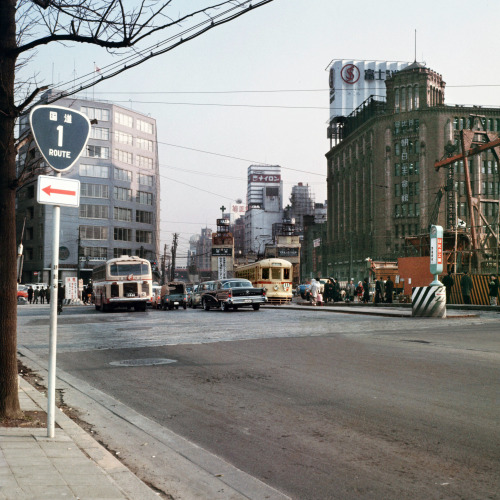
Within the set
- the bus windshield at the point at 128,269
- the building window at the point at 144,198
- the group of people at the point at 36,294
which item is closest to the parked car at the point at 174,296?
the bus windshield at the point at 128,269

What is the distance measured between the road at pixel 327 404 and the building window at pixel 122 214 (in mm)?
77695

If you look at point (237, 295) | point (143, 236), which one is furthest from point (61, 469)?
point (143, 236)

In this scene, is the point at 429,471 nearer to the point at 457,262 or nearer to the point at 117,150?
the point at 457,262

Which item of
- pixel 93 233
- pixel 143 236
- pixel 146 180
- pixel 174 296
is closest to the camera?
pixel 174 296

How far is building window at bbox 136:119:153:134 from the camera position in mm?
94731

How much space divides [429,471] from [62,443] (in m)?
3.04

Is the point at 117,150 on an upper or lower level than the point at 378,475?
upper

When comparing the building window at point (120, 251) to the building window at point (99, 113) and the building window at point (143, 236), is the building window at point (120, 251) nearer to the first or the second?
the building window at point (143, 236)

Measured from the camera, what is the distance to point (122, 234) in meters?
91.9

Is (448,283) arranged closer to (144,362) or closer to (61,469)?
(144,362)

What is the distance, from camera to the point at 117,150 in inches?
3558

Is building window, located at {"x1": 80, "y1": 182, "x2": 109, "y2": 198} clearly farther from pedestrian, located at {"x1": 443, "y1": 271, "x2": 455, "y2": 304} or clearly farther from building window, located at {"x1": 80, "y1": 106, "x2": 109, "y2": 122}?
pedestrian, located at {"x1": 443, "y1": 271, "x2": 455, "y2": 304}

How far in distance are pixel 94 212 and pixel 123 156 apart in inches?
395

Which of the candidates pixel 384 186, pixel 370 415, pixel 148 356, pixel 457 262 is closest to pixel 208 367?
pixel 148 356
